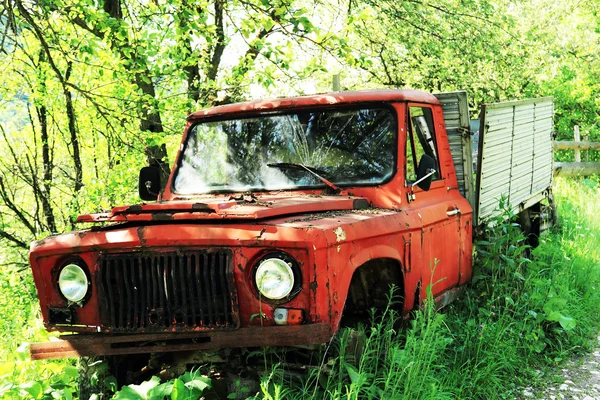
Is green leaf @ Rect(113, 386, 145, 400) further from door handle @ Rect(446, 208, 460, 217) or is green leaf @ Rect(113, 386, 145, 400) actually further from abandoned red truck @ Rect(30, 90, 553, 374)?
door handle @ Rect(446, 208, 460, 217)

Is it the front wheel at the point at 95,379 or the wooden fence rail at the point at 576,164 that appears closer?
the front wheel at the point at 95,379

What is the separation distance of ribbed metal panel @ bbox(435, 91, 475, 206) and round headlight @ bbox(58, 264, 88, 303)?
135 inches

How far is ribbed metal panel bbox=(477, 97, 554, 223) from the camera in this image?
6.07 meters

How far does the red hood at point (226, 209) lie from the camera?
138 inches

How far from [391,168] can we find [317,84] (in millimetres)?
12959

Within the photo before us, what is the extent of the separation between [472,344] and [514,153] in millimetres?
2966

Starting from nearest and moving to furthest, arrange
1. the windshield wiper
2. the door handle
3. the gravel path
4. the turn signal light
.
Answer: the turn signal light, the windshield wiper, the gravel path, the door handle

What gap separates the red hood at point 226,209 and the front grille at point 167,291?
0.22m

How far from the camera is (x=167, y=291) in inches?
135

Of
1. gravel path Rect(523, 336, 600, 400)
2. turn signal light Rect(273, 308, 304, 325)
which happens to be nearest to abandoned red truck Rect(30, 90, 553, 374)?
turn signal light Rect(273, 308, 304, 325)

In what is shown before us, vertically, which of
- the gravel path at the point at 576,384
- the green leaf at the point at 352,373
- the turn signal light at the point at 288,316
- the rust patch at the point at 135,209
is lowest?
the gravel path at the point at 576,384

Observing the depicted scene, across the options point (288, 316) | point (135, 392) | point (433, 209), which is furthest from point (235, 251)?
point (433, 209)

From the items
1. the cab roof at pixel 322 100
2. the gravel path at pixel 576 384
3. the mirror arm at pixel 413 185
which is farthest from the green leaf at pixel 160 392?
the gravel path at pixel 576 384

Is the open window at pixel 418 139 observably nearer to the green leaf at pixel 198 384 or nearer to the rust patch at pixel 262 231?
the rust patch at pixel 262 231
